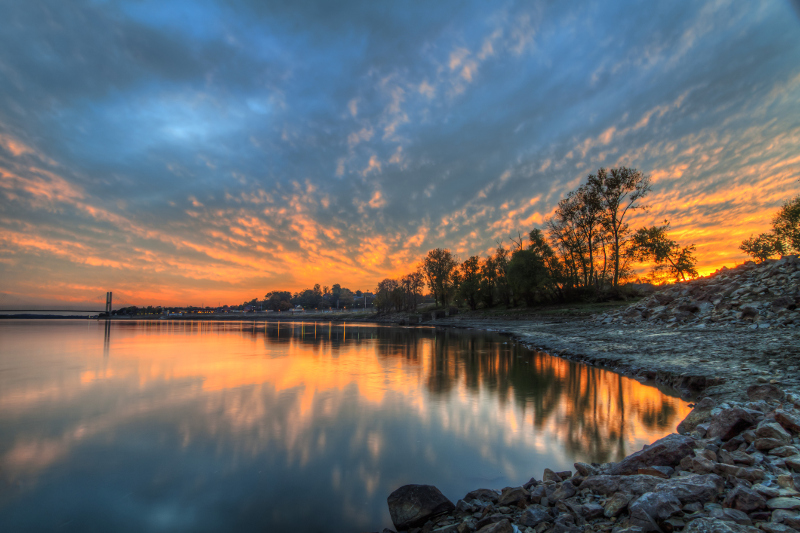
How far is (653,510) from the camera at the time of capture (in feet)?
11.4

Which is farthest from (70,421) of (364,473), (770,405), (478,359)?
(478,359)

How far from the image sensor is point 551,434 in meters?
8.04

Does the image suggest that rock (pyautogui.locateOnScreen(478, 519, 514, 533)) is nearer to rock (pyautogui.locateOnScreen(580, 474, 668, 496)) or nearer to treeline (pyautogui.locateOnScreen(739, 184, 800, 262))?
rock (pyautogui.locateOnScreen(580, 474, 668, 496))

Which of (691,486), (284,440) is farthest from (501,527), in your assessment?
(284,440)

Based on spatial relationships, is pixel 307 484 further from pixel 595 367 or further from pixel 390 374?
pixel 595 367

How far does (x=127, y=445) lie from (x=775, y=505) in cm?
1042

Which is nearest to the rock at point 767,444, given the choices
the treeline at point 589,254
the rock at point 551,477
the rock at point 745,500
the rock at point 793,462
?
the rock at point 793,462

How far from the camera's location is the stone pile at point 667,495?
337 cm

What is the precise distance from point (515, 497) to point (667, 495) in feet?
5.47

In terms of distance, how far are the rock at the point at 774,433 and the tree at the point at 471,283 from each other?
6992cm

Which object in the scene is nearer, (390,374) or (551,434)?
(551,434)

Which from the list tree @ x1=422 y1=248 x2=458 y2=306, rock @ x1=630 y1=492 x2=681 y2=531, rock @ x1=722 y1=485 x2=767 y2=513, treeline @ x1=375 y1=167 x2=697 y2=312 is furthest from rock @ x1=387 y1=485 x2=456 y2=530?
tree @ x1=422 y1=248 x2=458 y2=306

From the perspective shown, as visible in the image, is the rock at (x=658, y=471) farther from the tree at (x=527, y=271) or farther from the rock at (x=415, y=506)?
the tree at (x=527, y=271)

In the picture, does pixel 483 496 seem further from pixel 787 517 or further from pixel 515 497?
pixel 787 517
